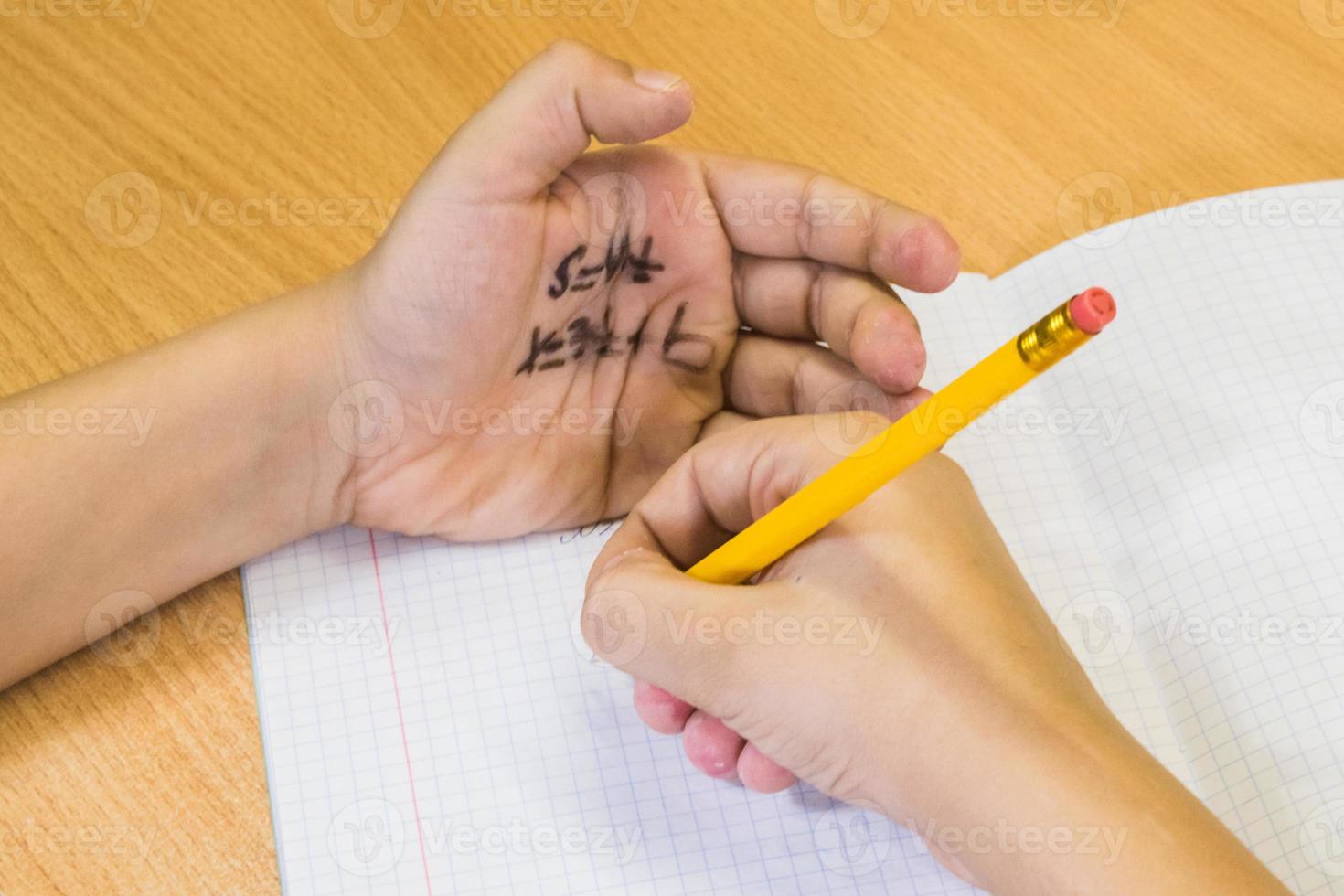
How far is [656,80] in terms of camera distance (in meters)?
0.71

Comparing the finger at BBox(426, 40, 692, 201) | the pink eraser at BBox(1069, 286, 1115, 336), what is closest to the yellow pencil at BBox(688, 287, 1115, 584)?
the pink eraser at BBox(1069, 286, 1115, 336)

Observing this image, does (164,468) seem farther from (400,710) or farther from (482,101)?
(482,101)

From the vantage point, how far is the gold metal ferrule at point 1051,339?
45cm

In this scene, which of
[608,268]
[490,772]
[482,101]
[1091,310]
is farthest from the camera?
[482,101]

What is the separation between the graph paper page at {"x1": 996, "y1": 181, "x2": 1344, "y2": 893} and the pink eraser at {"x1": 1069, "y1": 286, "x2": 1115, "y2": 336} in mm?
365

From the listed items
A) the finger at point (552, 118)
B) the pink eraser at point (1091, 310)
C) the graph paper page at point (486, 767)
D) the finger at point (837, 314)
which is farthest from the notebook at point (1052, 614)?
the pink eraser at point (1091, 310)

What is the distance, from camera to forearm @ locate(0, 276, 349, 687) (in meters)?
0.71

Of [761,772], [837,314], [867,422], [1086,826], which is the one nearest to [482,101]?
[837,314]

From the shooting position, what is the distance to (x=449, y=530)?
776mm

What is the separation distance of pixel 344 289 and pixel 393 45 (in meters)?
0.27

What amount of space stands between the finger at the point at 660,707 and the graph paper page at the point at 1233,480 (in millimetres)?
264

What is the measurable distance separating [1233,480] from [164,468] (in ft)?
2.19

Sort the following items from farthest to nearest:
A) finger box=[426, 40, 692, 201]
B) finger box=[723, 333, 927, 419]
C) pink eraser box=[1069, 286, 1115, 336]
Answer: finger box=[723, 333, 927, 419], finger box=[426, 40, 692, 201], pink eraser box=[1069, 286, 1115, 336]

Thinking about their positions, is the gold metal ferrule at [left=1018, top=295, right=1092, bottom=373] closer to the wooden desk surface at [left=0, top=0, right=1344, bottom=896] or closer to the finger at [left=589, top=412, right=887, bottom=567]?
the finger at [left=589, top=412, right=887, bottom=567]
